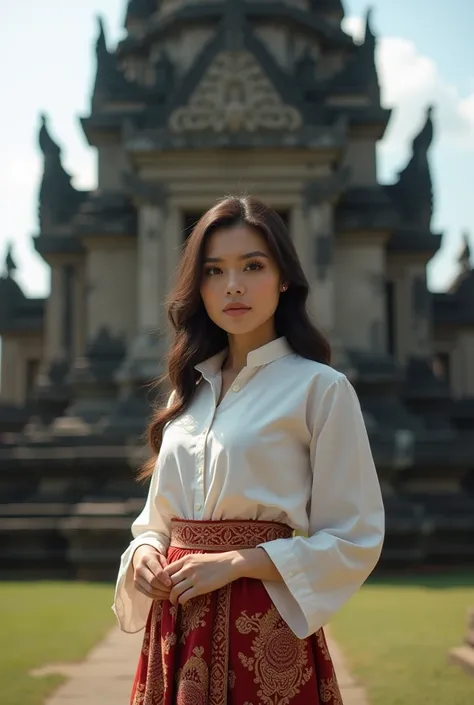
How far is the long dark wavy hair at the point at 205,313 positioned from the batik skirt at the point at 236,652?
1.85ft

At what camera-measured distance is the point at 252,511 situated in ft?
8.88

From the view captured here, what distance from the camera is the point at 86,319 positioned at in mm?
18219

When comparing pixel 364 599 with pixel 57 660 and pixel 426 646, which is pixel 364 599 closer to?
pixel 426 646

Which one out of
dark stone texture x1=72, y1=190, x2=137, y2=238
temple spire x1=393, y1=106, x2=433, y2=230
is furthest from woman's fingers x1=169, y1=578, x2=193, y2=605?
temple spire x1=393, y1=106, x2=433, y2=230

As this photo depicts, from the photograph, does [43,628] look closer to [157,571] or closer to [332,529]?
[157,571]

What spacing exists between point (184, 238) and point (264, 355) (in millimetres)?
13434

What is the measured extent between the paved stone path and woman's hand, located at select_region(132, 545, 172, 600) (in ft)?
10.1

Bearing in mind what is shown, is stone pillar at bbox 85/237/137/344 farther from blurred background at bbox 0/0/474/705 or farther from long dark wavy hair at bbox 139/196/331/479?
long dark wavy hair at bbox 139/196/331/479

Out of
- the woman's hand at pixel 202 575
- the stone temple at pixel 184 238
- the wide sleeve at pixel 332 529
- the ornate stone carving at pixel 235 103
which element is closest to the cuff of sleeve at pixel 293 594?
the wide sleeve at pixel 332 529

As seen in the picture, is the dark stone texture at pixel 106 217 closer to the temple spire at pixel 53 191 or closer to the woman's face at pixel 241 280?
the temple spire at pixel 53 191

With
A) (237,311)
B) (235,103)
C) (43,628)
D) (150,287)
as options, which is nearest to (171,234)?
(150,287)

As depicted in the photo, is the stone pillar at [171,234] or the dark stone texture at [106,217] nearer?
the stone pillar at [171,234]

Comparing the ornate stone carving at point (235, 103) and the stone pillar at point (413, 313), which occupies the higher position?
the ornate stone carving at point (235, 103)

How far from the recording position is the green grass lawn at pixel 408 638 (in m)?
5.81
